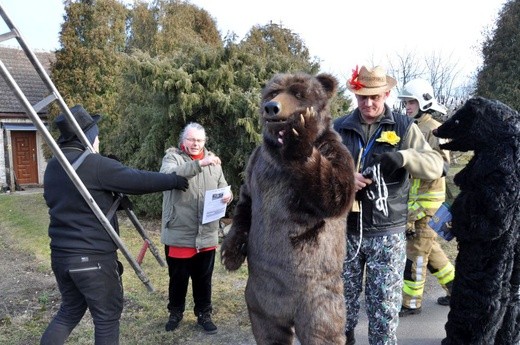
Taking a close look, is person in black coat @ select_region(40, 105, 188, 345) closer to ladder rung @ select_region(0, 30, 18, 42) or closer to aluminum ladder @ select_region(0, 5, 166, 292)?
aluminum ladder @ select_region(0, 5, 166, 292)

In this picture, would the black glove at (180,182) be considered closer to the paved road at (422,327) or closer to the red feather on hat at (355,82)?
the red feather on hat at (355,82)

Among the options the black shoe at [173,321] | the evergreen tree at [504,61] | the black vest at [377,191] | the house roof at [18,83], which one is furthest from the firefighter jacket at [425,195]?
the house roof at [18,83]

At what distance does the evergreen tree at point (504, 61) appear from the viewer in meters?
13.8

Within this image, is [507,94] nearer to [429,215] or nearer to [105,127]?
[429,215]

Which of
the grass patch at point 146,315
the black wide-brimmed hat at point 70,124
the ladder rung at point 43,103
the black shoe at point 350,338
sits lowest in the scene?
the grass patch at point 146,315

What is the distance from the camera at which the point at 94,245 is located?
2.84m

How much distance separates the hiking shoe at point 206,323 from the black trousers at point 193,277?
1.6 inches

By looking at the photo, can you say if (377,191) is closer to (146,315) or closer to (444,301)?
(444,301)

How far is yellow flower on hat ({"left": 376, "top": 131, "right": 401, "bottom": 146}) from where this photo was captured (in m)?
2.77

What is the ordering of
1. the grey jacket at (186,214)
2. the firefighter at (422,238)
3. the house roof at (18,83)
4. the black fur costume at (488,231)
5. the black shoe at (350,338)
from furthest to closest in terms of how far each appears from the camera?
the house roof at (18,83)
the firefighter at (422,238)
the grey jacket at (186,214)
the black shoe at (350,338)
the black fur costume at (488,231)

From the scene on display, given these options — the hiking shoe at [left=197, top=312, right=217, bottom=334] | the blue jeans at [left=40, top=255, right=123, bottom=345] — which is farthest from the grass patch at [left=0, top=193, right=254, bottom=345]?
the blue jeans at [left=40, top=255, right=123, bottom=345]

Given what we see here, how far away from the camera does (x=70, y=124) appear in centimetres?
292

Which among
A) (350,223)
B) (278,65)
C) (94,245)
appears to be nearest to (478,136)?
(350,223)

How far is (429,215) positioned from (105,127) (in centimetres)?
1129
